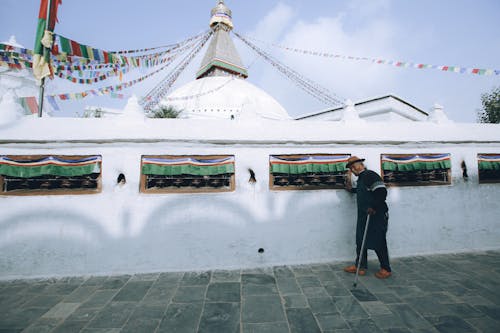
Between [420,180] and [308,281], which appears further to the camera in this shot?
[420,180]

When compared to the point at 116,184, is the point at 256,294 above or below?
below

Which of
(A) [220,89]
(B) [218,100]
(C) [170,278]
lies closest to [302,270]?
(C) [170,278]

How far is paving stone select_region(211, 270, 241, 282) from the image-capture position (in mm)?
3848

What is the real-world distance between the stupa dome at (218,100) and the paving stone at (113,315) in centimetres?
1309

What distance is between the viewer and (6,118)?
4086mm

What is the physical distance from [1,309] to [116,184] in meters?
2.20

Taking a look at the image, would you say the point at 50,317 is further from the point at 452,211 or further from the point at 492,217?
the point at 492,217

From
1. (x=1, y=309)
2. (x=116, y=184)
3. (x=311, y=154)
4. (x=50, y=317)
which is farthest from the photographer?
(x=311, y=154)

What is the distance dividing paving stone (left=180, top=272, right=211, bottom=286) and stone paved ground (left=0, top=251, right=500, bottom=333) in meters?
0.02

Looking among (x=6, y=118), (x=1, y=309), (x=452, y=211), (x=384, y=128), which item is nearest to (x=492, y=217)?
(x=452, y=211)

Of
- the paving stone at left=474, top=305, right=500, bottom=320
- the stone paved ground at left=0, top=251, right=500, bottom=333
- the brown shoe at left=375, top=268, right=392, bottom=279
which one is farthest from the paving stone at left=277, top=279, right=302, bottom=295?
the paving stone at left=474, top=305, right=500, bottom=320

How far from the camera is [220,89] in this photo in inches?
725

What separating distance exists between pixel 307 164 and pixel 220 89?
51.5 ft

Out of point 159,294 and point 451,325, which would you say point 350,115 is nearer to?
point 451,325
